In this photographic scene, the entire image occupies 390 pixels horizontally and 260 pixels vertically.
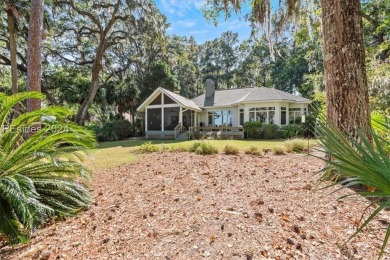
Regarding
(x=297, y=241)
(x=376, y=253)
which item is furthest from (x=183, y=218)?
(x=376, y=253)

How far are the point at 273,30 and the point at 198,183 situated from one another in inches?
191

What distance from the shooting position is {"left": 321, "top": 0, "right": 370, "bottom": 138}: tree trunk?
12.2 ft

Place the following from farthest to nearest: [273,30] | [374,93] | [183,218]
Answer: [374,93]
[273,30]
[183,218]

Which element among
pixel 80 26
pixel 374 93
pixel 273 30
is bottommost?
pixel 374 93

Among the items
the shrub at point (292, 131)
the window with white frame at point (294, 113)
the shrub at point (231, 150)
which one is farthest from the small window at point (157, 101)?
the shrub at point (231, 150)

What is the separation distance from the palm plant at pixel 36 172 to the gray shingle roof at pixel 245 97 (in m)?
16.8

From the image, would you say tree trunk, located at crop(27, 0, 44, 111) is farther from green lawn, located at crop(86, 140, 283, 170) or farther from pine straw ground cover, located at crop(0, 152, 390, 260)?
pine straw ground cover, located at crop(0, 152, 390, 260)

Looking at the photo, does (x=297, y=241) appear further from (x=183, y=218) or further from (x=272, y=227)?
(x=183, y=218)

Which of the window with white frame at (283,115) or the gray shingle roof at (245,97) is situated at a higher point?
the gray shingle roof at (245,97)

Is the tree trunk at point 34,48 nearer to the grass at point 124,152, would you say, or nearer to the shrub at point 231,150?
the grass at point 124,152

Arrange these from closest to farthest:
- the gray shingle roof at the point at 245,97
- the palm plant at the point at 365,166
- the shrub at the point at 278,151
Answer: the palm plant at the point at 365,166 < the shrub at the point at 278,151 < the gray shingle roof at the point at 245,97

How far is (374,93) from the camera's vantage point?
924 centimetres

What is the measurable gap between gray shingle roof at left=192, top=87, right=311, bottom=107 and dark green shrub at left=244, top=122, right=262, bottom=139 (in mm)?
2446

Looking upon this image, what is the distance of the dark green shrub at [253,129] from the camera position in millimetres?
17266
